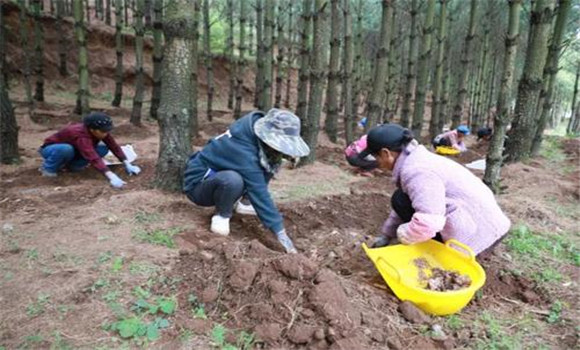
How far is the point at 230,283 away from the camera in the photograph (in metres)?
2.27

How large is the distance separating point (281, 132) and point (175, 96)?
1.32 metres

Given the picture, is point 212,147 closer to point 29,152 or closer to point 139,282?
point 139,282

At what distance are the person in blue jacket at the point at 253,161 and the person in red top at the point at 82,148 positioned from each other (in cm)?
190

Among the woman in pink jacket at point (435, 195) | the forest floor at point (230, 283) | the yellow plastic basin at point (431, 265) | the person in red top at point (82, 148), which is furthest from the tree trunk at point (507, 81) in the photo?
the person in red top at point (82, 148)

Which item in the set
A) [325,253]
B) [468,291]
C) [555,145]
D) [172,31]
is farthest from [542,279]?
[555,145]

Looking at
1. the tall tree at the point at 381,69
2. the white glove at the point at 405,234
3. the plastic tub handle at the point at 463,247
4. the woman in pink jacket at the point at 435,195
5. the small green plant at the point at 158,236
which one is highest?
the tall tree at the point at 381,69

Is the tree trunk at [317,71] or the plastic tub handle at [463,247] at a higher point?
the tree trunk at [317,71]

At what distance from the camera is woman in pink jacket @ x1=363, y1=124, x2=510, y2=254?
2.49 m

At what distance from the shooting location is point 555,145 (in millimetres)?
11766

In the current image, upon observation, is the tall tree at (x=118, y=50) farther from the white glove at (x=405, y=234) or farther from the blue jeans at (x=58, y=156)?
the white glove at (x=405, y=234)

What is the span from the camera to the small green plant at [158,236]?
2.92m

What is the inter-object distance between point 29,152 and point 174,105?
3.70m

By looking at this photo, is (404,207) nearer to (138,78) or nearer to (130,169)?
(130,169)

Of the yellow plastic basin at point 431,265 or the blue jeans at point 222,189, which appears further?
the blue jeans at point 222,189
